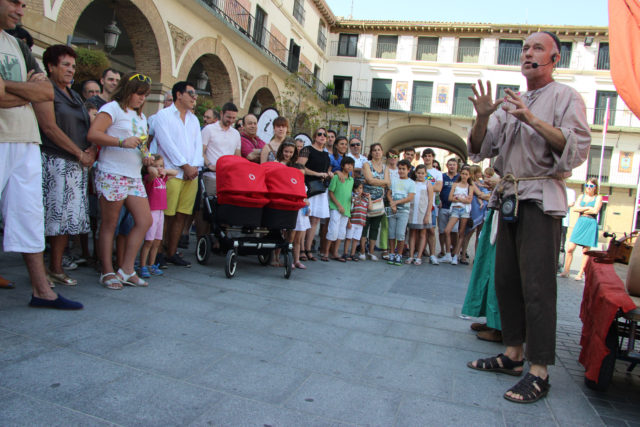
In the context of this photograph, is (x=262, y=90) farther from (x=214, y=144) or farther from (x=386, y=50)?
(x=214, y=144)

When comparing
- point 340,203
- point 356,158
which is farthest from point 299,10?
point 340,203

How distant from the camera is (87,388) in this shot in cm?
231

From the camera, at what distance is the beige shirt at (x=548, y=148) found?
2881mm

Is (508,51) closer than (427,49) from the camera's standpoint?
Yes

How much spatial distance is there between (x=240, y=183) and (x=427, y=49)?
1223 inches

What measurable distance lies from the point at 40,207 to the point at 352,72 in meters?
32.3

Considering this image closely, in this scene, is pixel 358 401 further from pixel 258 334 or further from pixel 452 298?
pixel 452 298

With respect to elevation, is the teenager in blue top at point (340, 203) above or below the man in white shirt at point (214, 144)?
below

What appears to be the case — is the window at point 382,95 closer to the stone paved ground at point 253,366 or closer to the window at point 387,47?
the window at point 387,47

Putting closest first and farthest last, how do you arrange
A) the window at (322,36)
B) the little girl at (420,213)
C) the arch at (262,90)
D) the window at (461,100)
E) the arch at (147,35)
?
the little girl at (420,213), the arch at (147,35), the arch at (262,90), the window at (322,36), the window at (461,100)

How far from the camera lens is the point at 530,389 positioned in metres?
2.76

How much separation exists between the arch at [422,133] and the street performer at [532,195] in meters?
28.9

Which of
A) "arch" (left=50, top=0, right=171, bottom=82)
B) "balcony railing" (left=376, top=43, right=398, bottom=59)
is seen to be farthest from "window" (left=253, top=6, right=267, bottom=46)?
"balcony railing" (left=376, top=43, right=398, bottom=59)

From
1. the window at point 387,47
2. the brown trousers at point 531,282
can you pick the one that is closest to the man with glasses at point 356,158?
the brown trousers at point 531,282
